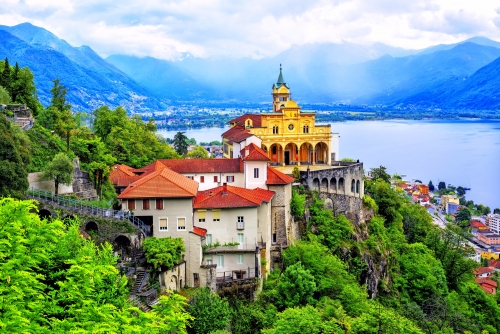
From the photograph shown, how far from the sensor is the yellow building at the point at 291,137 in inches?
1971

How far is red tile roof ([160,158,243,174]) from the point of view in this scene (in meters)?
38.1

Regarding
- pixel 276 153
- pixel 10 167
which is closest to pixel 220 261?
pixel 10 167

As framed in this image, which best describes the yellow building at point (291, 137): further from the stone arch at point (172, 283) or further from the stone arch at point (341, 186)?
the stone arch at point (172, 283)

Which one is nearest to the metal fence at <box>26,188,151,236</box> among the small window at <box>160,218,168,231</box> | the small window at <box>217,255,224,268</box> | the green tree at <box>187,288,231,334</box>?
the small window at <box>160,218,168,231</box>

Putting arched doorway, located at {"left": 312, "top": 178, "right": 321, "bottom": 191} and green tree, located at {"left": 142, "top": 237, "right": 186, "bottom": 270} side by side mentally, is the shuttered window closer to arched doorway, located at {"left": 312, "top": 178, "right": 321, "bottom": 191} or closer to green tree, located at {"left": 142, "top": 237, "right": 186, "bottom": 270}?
green tree, located at {"left": 142, "top": 237, "right": 186, "bottom": 270}

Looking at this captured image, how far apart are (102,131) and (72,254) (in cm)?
3560

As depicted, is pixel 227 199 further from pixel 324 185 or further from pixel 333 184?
pixel 333 184

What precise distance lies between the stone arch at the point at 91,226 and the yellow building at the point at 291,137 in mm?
22127

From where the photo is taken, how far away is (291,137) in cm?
5059

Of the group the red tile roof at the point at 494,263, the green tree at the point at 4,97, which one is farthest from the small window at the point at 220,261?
the red tile roof at the point at 494,263

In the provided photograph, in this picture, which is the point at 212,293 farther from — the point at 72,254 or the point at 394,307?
the point at 394,307

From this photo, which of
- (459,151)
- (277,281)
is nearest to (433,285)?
(277,281)

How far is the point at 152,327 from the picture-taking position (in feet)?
47.1

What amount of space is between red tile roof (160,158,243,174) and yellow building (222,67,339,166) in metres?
9.67
